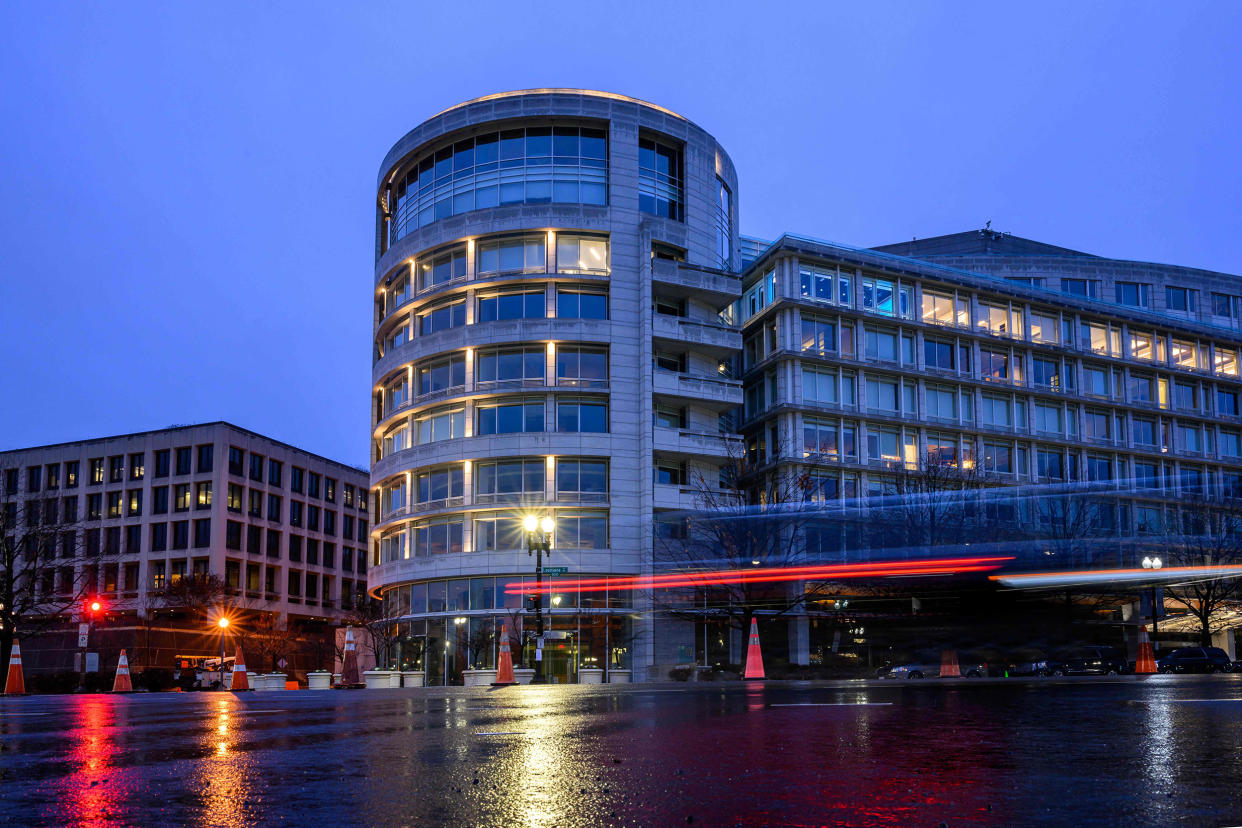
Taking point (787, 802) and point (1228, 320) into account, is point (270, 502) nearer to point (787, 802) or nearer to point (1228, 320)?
point (1228, 320)

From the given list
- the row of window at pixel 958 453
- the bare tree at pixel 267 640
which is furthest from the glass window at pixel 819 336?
the bare tree at pixel 267 640

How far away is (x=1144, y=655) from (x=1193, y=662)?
64.8 feet

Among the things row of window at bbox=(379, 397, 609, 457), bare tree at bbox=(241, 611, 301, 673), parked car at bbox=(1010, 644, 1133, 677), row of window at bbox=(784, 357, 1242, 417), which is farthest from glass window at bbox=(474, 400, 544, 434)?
bare tree at bbox=(241, 611, 301, 673)

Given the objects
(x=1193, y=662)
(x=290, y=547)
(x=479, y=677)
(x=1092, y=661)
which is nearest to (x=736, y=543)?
(x=479, y=677)

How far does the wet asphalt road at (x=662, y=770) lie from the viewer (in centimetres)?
521

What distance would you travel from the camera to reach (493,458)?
6341 centimetres

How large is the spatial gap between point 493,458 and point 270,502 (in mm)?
51293

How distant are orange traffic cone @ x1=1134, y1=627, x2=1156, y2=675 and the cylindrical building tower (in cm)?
3294

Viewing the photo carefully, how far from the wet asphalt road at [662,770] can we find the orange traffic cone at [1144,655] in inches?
677

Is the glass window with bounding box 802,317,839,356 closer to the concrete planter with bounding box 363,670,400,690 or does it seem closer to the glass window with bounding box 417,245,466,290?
the glass window with bounding box 417,245,466,290

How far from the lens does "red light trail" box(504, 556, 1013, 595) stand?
23.9 metres

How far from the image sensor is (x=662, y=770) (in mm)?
6730

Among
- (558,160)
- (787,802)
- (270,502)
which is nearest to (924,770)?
(787,802)

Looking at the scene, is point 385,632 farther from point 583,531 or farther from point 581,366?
point 581,366
